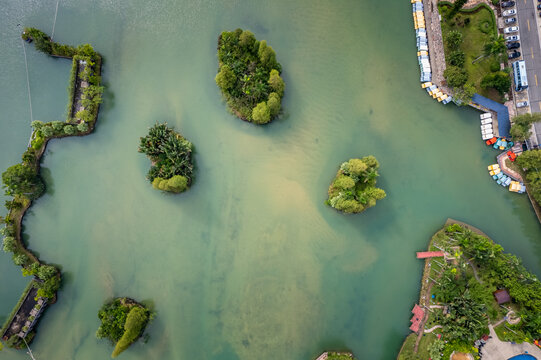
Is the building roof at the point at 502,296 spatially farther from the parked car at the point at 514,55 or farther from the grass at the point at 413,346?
the parked car at the point at 514,55

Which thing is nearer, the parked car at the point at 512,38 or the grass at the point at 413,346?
the grass at the point at 413,346

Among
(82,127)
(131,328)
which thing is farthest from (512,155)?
(82,127)

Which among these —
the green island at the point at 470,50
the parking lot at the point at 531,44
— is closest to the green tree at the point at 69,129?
the green island at the point at 470,50

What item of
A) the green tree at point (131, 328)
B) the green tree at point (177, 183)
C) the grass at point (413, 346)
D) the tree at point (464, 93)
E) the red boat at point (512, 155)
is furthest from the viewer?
the red boat at point (512, 155)

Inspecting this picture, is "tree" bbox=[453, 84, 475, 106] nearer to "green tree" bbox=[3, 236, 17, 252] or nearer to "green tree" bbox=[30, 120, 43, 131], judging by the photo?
"green tree" bbox=[30, 120, 43, 131]

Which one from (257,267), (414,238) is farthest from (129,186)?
(414,238)

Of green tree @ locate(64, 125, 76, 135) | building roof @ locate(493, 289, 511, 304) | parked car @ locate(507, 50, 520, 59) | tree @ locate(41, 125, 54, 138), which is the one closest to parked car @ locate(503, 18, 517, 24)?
parked car @ locate(507, 50, 520, 59)

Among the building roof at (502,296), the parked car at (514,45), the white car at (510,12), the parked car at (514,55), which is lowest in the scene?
the building roof at (502,296)

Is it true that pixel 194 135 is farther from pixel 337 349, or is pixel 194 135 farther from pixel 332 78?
Answer: pixel 337 349
